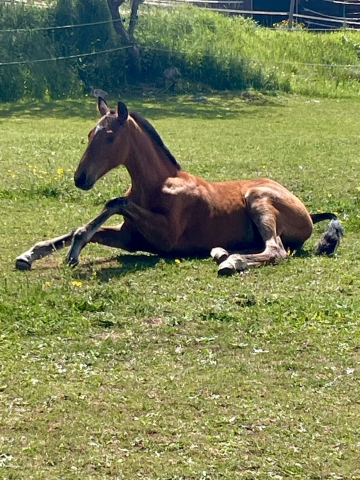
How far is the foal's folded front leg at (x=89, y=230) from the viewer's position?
7.30m

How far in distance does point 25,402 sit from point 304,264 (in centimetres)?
353

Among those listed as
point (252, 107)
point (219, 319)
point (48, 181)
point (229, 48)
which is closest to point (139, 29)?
point (229, 48)

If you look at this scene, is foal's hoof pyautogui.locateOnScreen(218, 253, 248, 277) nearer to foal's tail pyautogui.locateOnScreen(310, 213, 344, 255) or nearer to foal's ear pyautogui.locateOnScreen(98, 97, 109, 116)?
foal's tail pyautogui.locateOnScreen(310, 213, 344, 255)

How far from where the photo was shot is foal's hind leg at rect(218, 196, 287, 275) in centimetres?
739

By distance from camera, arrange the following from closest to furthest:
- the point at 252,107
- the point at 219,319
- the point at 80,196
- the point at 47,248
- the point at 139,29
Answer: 1. the point at 219,319
2. the point at 47,248
3. the point at 80,196
4. the point at 252,107
5. the point at 139,29

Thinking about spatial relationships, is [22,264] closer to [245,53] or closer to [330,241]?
[330,241]

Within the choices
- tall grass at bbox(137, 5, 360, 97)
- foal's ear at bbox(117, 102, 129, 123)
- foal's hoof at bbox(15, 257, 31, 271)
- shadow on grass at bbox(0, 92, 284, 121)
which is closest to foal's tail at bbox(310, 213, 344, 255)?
foal's ear at bbox(117, 102, 129, 123)

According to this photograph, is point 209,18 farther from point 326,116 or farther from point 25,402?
point 25,402

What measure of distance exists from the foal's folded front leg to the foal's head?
25 centimetres

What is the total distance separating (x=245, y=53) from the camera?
84.0 ft

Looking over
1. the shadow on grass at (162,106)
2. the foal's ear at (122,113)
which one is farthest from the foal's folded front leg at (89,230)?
the shadow on grass at (162,106)

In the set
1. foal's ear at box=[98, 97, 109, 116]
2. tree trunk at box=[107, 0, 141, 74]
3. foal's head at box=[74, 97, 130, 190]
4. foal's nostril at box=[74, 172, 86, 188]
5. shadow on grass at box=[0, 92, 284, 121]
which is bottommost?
shadow on grass at box=[0, 92, 284, 121]

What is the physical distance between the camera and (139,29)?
2508cm

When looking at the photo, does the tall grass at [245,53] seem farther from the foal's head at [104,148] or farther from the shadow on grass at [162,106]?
the foal's head at [104,148]
